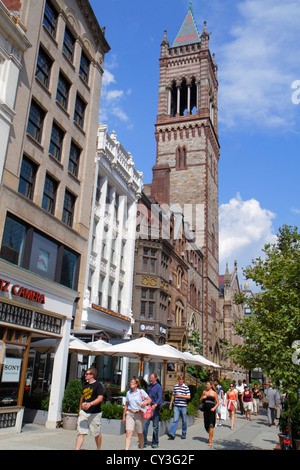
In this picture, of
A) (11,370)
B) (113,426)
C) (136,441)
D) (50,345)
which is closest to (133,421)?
(136,441)

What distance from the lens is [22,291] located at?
520 inches

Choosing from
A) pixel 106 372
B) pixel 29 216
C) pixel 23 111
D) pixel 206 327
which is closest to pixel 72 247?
pixel 29 216

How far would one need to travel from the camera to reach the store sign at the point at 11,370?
1218 centimetres

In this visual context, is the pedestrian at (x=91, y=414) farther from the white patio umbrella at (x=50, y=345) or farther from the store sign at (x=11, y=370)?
the white patio umbrella at (x=50, y=345)

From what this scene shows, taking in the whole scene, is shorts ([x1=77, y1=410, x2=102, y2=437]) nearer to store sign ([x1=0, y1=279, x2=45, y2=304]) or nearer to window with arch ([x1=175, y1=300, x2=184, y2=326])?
store sign ([x1=0, y1=279, x2=45, y2=304])

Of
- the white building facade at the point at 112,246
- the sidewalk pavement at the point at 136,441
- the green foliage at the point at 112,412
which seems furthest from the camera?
the white building facade at the point at 112,246

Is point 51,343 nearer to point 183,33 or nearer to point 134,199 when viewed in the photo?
point 134,199

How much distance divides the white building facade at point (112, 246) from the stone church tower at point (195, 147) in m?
24.6

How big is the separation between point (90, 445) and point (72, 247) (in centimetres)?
930

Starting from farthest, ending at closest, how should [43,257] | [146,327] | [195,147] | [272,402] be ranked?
[195,147], [146,327], [272,402], [43,257]

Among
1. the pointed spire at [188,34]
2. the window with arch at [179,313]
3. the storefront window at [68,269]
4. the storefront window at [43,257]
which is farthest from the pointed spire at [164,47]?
the storefront window at [43,257]

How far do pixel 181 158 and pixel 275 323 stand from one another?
55384 mm

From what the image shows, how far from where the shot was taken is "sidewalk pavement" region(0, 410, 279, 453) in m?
10.7

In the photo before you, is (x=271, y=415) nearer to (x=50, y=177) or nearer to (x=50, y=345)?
(x=50, y=345)
